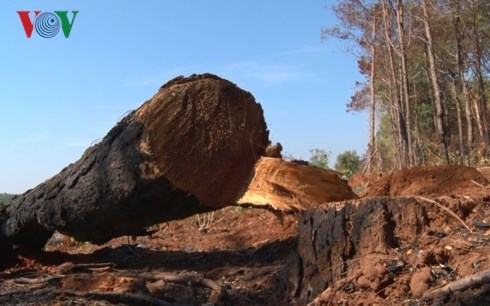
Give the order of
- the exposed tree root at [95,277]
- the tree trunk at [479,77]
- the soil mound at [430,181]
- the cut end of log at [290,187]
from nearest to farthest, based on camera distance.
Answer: the exposed tree root at [95,277] → the soil mound at [430,181] → the cut end of log at [290,187] → the tree trunk at [479,77]

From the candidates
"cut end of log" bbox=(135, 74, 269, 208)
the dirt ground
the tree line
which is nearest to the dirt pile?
the dirt ground

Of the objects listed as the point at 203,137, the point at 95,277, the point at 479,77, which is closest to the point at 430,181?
the point at 203,137

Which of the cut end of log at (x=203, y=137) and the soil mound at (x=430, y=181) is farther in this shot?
the cut end of log at (x=203, y=137)

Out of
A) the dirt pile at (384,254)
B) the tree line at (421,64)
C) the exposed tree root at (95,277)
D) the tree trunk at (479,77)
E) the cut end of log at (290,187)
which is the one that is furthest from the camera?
the tree trunk at (479,77)

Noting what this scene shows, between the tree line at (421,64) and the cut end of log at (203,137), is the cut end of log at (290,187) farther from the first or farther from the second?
the tree line at (421,64)

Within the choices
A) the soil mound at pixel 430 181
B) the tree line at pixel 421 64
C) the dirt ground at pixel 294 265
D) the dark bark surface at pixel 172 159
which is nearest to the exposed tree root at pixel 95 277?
the dirt ground at pixel 294 265

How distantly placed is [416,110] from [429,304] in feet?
79.4

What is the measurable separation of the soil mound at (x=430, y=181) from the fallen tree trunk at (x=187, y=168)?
31 centimetres

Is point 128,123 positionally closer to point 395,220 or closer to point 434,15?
point 395,220

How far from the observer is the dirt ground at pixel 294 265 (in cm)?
305

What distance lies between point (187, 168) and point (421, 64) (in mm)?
24068

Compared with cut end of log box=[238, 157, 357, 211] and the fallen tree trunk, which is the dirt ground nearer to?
cut end of log box=[238, 157, 357, 211]

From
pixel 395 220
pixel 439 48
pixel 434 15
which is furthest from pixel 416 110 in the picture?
pixel 395 220

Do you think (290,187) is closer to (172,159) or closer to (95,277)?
(172,159)
